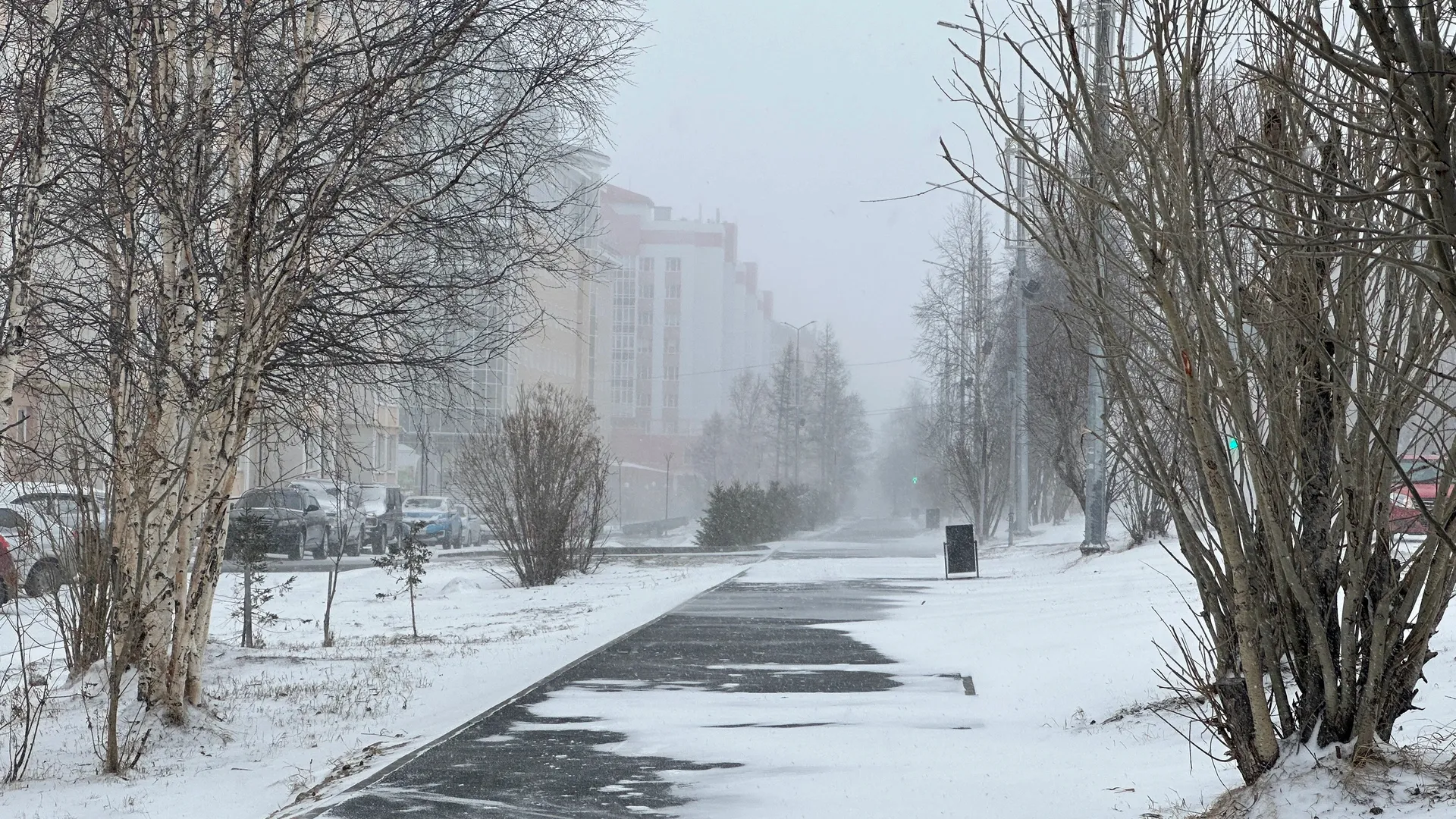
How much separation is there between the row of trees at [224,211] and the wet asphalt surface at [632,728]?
1.78 metres

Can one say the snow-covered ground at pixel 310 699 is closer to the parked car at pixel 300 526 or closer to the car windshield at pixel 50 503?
the car windshield at pixel 50 503

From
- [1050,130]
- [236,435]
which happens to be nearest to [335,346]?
[236,435]

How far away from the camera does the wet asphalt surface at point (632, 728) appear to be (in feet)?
20.3

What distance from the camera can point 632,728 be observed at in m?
8.11

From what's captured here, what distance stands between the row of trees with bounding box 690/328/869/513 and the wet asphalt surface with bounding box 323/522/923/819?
2284 inches

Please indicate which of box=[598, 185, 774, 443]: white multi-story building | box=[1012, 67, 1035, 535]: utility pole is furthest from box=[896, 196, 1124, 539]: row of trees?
box=[598, 185, 774, 443]: white multi-story building

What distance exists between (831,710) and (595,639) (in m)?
5.16

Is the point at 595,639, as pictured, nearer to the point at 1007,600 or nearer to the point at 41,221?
the point at 1007,600

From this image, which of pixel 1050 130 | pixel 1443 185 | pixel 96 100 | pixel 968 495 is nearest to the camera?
pixel 1443 185

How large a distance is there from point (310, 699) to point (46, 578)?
237 centimetres

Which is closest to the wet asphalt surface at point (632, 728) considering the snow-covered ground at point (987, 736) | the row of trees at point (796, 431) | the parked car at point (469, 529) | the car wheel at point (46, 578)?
the snow-covered ground at point (987, 736)

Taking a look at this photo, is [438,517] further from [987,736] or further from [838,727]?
[987,736]

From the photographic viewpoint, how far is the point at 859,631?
13828mm

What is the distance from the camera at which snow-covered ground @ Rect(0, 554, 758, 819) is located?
700cm
